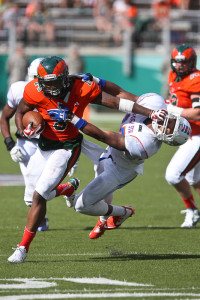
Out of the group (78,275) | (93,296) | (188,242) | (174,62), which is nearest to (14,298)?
(93,296)

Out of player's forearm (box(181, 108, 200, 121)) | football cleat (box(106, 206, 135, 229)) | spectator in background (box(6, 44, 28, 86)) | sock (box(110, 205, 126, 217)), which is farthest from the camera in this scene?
spectator in background (box(6, 44, 28, 86))

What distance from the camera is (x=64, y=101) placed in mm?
5434

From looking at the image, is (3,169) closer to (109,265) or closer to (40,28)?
(109,265)

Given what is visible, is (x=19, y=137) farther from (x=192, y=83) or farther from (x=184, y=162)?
(x=192, y=83)

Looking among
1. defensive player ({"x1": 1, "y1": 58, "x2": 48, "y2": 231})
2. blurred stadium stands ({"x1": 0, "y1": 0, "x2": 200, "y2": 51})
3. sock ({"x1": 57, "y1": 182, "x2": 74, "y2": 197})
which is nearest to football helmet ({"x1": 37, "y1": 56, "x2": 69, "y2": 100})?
sock ({"x1": 57, "y1": 182, "x2": 74, "y2": 197})

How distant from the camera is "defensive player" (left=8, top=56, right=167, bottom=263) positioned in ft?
17.4

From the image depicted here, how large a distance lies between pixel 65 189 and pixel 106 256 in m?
0.89

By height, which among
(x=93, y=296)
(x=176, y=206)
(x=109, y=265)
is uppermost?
(x=93, y=296)

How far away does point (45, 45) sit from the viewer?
20.8 meters

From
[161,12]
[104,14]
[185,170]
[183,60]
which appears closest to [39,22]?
[104,14]

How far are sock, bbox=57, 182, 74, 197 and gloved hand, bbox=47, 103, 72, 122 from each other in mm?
987

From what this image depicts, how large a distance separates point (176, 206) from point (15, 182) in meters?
2.89

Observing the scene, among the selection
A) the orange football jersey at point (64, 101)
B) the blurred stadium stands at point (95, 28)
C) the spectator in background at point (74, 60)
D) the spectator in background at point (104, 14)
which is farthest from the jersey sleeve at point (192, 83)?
the spectator in background at point (104, 14)

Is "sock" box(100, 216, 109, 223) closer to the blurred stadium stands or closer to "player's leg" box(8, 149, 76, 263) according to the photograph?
"player's leg" box(8, 149, 76, 263)
